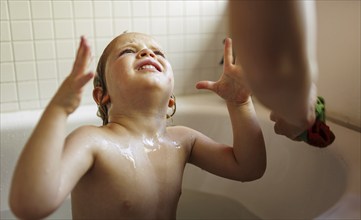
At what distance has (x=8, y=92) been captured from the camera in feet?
4.39

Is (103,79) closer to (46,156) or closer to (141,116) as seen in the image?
(141,116)

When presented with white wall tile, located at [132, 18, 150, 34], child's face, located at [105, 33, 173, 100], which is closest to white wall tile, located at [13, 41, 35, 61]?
white wall tile, located at [132, 18, 150, 34]

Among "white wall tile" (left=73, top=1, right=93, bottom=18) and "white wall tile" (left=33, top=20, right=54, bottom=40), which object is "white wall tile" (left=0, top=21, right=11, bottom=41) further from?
"white wall tile" (left=73, top=1, right=93, bottom=18)

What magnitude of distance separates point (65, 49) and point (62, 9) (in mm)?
128

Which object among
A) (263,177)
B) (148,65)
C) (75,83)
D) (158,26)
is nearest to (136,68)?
(148,65)

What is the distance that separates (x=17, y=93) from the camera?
1.35m

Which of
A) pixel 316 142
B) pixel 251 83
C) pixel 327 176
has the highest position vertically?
pixel 251 83

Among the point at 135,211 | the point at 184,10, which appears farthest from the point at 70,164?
the point at 184,10

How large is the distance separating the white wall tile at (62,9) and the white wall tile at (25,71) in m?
0.18

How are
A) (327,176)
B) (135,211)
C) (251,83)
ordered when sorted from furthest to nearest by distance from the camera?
(327,176)
(135,211)
(251,83)

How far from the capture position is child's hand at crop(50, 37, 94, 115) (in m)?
0.56

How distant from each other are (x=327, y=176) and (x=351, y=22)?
44 centimetres

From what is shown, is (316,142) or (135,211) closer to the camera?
(135,211)

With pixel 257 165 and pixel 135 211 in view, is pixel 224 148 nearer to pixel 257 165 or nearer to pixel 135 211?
pixel 257 165
